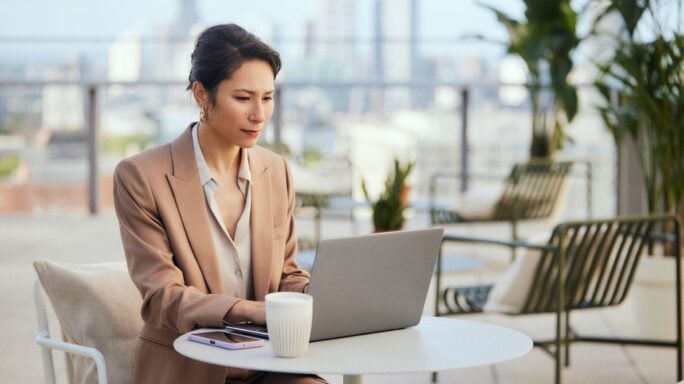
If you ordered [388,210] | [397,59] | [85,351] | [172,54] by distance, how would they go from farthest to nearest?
[172,54]
[397,59]
[388,210]
[85,351]

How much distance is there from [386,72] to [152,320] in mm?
7766

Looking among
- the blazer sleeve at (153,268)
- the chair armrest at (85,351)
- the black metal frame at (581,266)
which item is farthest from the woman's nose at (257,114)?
the black metal frame at (581,266)

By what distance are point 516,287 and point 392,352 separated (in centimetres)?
213

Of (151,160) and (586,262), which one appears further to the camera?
(586,262)

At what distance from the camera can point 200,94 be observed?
2473 millimetres

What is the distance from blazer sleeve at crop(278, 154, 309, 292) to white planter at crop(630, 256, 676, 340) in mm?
2504

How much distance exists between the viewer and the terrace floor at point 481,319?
4320mm

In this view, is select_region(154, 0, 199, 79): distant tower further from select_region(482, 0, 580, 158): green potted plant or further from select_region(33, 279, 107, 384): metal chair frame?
select_region(33, 279, 107, 384): metal chair frame

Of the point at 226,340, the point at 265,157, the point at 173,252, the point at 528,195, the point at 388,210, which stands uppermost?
the point at 265,157

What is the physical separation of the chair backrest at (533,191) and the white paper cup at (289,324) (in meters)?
5.12

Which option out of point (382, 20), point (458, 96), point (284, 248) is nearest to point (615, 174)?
point (458, 96)


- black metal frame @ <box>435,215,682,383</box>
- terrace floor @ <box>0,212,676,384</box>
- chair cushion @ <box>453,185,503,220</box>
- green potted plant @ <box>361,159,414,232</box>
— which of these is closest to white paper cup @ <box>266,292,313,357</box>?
black metal frame @ <box>435,215,682,383</box>

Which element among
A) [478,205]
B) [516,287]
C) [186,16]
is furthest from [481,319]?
[186,16]

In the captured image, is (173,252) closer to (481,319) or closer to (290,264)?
(290,264)
